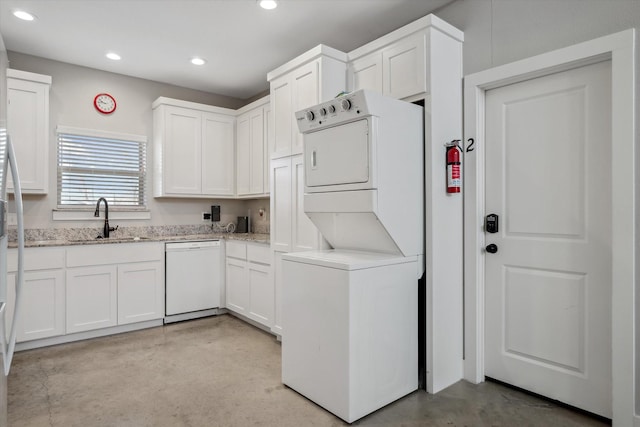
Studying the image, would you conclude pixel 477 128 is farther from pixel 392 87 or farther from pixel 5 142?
pixel 5 142

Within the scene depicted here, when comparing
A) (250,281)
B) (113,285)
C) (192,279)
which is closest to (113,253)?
(113,285)

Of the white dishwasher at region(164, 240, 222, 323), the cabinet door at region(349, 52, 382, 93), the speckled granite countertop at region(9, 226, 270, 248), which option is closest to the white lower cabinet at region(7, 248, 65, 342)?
the speckled granite countertop at region(9, 226, 270, 248)

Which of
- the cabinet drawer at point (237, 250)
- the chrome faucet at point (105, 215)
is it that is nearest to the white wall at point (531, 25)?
the cabinet drawer at point (237, 250)

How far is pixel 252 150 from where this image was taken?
4.47m

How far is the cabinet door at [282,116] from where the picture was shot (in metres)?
3.24

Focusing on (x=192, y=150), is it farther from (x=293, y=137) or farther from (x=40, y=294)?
(x=40, y=294)

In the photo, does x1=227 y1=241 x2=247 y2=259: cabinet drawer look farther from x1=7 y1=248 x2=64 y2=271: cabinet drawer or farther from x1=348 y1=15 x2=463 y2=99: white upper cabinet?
x1=348 y1=15 x2=463 y2=99: white upper cabinet

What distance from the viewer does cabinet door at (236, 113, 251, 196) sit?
4547 millimetres

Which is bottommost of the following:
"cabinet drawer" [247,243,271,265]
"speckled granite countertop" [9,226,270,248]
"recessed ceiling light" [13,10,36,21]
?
"cabinet drawer" [247,243,271,265]

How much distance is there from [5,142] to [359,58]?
2302mm

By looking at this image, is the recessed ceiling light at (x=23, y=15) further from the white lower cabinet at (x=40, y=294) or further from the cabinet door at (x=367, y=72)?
the cabinet door at (x=367, y=72)

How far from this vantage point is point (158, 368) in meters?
2.88

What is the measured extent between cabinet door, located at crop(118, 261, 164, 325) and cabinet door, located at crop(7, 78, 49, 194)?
110 centimetres

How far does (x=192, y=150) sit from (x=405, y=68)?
2817 millimetres
